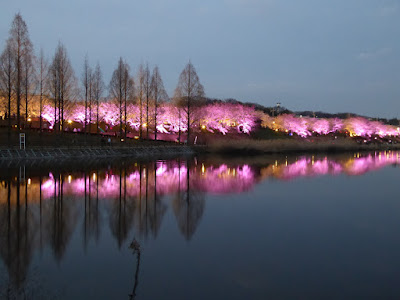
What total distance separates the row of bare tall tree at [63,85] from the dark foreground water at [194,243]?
20233mm

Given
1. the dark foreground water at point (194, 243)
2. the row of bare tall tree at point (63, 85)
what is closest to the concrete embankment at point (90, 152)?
the row of bare tall tree at point (63, 85)

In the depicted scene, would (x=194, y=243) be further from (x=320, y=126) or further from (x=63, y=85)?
(x=320, y=126)

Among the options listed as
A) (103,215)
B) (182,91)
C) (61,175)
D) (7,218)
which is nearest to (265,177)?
(61,175)

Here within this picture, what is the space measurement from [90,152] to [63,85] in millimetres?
8436

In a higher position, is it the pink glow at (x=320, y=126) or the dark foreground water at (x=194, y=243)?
the pink glow at (x=320, y=126)

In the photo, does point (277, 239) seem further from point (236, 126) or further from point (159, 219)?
point (236, 126)

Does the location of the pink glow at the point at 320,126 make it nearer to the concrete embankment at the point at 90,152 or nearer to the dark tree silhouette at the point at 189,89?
the dark tree silhouette at the point at 189,89

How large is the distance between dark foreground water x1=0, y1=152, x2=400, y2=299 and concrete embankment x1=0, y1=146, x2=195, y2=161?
13.3 metres

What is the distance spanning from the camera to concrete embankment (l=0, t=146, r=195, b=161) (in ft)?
95.8

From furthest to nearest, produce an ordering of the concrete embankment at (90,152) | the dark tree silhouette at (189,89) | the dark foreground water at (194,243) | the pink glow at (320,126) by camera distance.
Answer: the pink glow at (320,126), the dark tree silhouette at (189,89), the concrete embankment at (90,152), the dark foreground water at (194,243)

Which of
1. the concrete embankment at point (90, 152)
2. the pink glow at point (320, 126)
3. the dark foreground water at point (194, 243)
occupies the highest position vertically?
the pink glow at point (320, 126)

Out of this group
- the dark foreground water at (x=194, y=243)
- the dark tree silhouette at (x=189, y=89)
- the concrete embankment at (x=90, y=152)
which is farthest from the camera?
the dark tree silhouette at (x=189, y=89)

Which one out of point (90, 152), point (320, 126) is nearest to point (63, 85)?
point (90, 152)

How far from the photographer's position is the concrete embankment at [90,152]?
2919 centimetres
